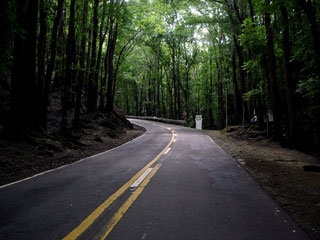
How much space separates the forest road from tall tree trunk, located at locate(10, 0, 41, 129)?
4612 millimetres

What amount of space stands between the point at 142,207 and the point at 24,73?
355 inches

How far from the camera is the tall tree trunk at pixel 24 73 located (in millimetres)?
10266

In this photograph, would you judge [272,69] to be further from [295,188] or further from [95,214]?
[95,214]

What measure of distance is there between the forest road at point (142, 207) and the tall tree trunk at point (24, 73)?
15.1 ft

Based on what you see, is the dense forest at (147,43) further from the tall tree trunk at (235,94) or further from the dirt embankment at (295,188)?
the dirt embankment at (295,188)

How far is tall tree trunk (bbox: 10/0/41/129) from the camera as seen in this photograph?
33.7 feet

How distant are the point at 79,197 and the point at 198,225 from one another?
2472 mm

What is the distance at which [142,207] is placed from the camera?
167 inches

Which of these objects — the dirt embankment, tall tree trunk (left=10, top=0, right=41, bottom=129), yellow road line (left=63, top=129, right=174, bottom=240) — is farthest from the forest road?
tall tree trunk (left=10, top=0, right=41, bottom=129)

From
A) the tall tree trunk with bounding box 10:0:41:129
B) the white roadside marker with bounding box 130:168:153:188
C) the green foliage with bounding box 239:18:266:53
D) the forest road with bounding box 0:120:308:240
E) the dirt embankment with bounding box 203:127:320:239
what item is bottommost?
the dirt embankment with bounding box 203:127:320:239

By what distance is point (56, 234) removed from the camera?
3.24m

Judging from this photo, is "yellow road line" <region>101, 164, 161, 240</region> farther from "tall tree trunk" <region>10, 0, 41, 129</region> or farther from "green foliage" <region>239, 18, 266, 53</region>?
"green foliage" <region>239, 18, 266, 53</region>

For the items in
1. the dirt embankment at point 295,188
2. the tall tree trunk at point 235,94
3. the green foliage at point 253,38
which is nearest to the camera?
the dirt embankment at point 295,188

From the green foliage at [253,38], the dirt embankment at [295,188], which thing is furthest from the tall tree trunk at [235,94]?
the dirt embankment at [295,188]
